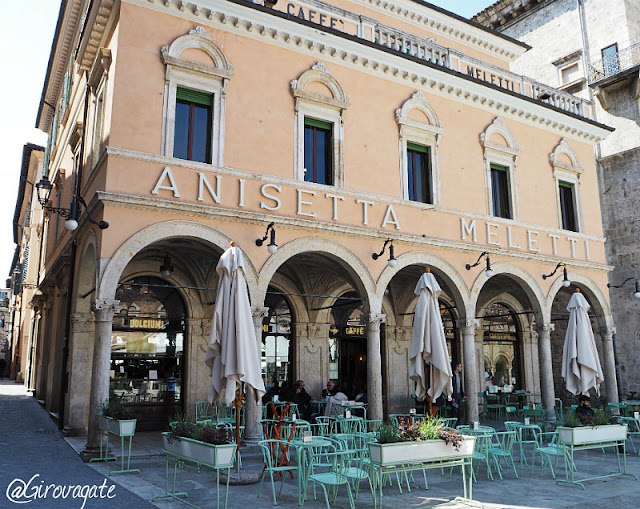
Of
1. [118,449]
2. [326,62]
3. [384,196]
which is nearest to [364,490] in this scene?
[118,449]

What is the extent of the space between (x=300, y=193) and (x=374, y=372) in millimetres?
3921

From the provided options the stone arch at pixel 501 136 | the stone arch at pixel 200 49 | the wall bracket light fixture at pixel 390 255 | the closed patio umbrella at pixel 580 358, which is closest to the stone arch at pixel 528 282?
the closed patio umbrella at pixel 580 358

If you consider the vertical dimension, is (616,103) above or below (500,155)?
above

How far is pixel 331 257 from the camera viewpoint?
11891 mm

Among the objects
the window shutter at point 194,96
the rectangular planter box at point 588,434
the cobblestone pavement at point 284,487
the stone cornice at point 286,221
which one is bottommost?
the cobblestone pavement at point 284,487

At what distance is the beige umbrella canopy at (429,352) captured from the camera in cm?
903

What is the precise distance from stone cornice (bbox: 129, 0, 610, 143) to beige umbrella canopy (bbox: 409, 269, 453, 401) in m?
5.84

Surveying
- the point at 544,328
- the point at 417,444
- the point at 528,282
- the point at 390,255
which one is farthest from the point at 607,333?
the point at 417,444

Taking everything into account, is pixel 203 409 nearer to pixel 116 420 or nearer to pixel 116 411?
A: pixel 116 411

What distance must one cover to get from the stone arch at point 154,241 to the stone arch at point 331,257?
0.82ft

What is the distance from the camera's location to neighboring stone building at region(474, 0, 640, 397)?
18.9m

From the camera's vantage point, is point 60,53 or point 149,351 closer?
point 149,351

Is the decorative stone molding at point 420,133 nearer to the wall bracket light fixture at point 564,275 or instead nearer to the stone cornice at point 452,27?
the wall bracket light fixture at point 564,275

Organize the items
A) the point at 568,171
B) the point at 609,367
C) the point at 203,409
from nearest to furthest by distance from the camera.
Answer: the point at 203,409 < the point at 609,367 < the point at 568,171
